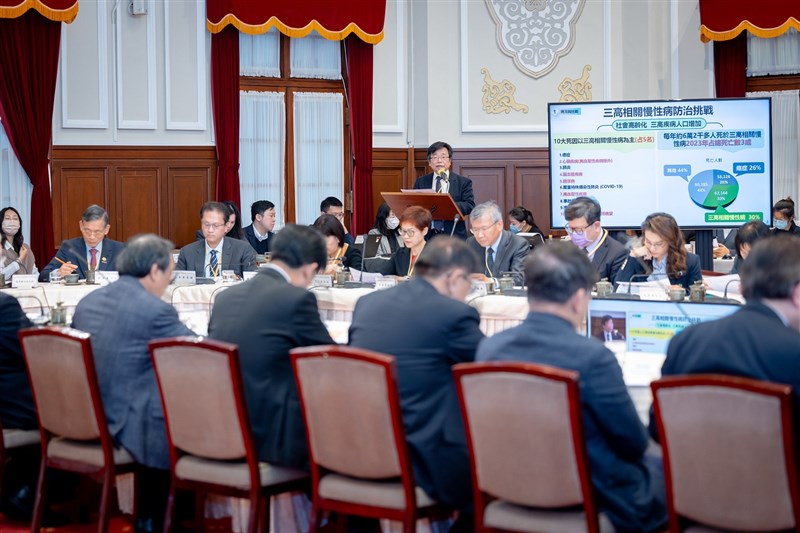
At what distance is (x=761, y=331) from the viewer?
8.30 ft

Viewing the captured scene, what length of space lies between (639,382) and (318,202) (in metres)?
6.30

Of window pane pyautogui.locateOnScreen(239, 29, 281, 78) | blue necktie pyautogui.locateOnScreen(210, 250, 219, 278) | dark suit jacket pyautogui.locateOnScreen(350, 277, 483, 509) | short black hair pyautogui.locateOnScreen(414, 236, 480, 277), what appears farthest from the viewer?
window pane pyautogui.locateOnScreen(239, 29, 281, 78)

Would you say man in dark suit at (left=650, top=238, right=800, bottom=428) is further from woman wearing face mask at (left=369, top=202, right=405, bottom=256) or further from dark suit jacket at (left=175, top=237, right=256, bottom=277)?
woman wearing face mask at (left=369, top=202, right=405, bottom=256)

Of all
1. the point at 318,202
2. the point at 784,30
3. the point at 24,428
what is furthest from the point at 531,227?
the point at 24,428

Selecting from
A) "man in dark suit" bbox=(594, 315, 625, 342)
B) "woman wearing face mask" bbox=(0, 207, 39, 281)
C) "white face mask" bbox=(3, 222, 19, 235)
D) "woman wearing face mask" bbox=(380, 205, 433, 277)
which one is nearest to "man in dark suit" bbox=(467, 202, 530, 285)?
"woman wearing face mask" bbox=(380, 205, 433, 277)

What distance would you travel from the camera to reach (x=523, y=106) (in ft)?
30.6

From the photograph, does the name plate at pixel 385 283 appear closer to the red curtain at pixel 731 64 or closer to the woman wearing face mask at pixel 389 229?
the woman wearing face mask at pixel 389 229

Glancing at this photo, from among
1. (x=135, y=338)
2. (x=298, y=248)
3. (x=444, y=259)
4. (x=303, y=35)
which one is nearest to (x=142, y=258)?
(x=135, y=338)

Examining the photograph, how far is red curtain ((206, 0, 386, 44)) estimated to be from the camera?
8562mm

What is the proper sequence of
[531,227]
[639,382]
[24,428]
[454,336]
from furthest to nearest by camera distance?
[531,227], [24,428], [639,382], [454,336]

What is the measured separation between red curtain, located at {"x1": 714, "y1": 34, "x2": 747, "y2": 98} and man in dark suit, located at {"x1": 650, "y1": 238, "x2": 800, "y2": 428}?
7.28 meters

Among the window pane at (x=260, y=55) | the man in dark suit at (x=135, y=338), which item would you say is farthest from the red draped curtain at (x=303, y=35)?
the man in dark suit at (x=135, y=338)

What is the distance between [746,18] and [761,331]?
7.37m

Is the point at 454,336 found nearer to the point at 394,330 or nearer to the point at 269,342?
the point at 394,330
